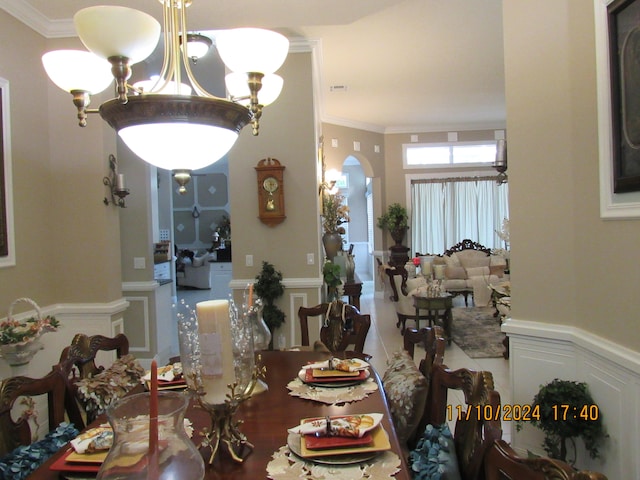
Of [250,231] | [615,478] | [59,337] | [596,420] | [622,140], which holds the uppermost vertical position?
[622,140]

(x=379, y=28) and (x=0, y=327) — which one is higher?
(x=379, y=28)

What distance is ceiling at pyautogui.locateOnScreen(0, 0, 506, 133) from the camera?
3320 mm

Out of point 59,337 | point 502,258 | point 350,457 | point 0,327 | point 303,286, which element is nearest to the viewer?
point 350,457

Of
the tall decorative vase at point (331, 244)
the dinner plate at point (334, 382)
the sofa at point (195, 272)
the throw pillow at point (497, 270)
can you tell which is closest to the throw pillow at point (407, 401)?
the dinner plate at point (334, 382)

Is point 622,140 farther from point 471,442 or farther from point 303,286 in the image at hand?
point 303,286

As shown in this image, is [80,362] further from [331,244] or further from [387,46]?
[387,46]

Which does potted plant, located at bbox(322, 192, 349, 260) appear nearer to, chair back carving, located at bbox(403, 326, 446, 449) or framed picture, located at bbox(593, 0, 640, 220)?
chair back carving, located at bbox(403, 326, 446, 449)

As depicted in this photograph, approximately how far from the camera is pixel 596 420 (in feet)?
7.42

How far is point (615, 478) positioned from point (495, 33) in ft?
13.7

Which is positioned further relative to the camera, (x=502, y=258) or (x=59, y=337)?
(x=502, y=258)

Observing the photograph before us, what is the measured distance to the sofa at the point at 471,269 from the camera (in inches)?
311

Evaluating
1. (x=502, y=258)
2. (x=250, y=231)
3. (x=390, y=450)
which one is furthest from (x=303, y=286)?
(x=502, y=258)

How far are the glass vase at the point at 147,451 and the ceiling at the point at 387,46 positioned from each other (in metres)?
3.01

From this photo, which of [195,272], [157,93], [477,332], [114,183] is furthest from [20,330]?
[195,272]
